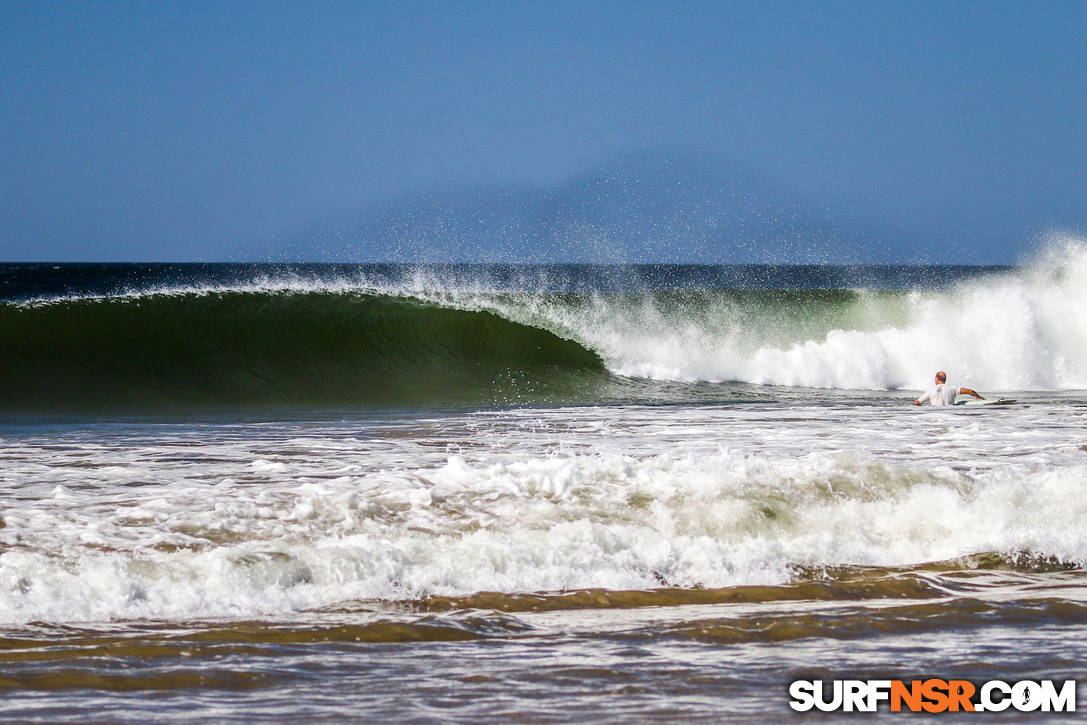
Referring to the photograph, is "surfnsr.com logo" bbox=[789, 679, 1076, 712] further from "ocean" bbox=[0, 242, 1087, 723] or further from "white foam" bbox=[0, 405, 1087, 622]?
"white foam" bbox=[0, 405, 1087, 622]

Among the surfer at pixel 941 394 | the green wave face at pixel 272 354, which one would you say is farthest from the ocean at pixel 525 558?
the green wave face at pixel 272 354

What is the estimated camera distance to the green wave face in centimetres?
1482

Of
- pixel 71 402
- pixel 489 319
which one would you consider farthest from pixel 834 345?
pixel 71 402

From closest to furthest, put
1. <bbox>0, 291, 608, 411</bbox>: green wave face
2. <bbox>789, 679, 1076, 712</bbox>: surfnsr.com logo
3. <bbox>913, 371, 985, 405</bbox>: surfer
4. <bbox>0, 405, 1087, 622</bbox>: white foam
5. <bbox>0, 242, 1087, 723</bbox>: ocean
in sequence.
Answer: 1. <bbox>789, 679, 1076, 712</bbox>: surfnsr.com logo
2. <bbox>0, 242, 1087, 723</bbox>: ocean
3. <bbox>0, 405, 1087, 622</bbox>: white foam
4. <bbox>913, 371, 985, 405</bbox>: surfer
5. <bbox>0, 291, 608, 411</bbox>: green wave face

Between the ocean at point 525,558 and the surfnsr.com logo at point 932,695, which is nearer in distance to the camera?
the surfnsr.com logo at point 932,695

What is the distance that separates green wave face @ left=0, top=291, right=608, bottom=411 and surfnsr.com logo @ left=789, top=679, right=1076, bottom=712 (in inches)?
409

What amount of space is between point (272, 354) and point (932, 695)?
14.8 meters

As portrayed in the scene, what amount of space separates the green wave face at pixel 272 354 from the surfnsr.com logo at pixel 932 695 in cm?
1038

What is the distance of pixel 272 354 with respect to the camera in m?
17.5

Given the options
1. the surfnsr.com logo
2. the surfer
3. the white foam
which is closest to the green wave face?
the surfer

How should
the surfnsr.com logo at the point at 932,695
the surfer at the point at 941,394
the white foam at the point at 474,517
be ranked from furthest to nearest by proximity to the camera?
the surfer at the point at 941,394
the white foam at the point at 474,517
the surfnsr.com logo at the point at 932,695

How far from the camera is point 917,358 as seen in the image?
20.2m

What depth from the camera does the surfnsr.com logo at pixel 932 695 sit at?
387 centimetres

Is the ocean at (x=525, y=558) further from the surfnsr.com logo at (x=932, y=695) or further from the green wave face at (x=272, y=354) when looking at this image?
the green wave face at (x=272, y=354)
